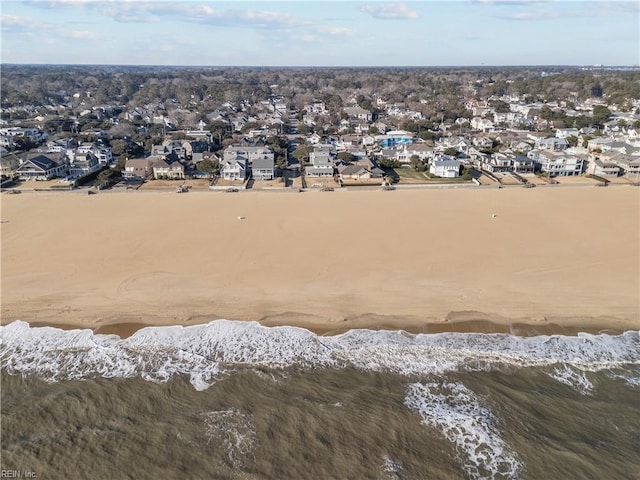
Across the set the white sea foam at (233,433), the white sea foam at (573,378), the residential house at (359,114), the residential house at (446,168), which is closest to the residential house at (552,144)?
the residential house at (446,168)

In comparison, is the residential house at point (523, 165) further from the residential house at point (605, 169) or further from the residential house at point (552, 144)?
the residential house at point (552, 144)

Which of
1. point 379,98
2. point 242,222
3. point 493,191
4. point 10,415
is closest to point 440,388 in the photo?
point 10,415

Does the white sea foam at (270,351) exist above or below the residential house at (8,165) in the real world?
below

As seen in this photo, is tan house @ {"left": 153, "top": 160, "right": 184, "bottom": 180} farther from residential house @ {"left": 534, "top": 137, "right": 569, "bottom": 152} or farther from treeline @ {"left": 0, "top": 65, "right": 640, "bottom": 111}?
treeline @ {"left": 0, "top": 65, "right": 640, "bottom": 111}

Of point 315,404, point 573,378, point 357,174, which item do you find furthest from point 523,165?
point 315,404

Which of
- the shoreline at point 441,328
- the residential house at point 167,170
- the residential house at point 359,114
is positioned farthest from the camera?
the residential house at point 359,114

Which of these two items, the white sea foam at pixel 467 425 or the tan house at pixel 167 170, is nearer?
the white sea foam at pixel 467 425
